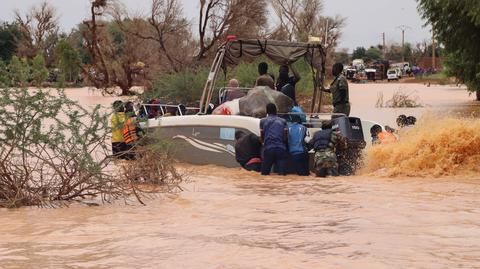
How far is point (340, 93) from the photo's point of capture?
12.6m

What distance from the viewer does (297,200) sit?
29.3 feet

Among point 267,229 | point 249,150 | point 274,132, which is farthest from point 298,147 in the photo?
point 267,229

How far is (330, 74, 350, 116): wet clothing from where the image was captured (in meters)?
12.6

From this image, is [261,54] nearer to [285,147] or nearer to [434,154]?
[285,147]

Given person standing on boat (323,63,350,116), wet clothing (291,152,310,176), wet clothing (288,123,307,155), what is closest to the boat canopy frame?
person standing on boat (323,63,350,116)

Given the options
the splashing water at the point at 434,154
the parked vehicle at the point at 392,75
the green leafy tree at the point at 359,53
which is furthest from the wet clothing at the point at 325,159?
the green leafy tree at the point at 359,53

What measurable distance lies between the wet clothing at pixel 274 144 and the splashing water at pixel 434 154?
1204 mm

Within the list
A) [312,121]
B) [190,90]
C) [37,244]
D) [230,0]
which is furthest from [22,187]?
[230,0]

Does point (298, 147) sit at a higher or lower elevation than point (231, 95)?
lower

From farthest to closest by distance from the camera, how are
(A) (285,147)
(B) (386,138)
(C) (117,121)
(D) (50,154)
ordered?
(B) (386,138) < (A) (285,147) < (C) (117,121) < (D) (50,154)

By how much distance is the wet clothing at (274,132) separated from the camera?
10875mm

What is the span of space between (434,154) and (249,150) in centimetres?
259

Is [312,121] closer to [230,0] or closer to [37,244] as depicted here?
[37,244]

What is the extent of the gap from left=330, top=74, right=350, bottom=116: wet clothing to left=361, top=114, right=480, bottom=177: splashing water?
1639 mm
